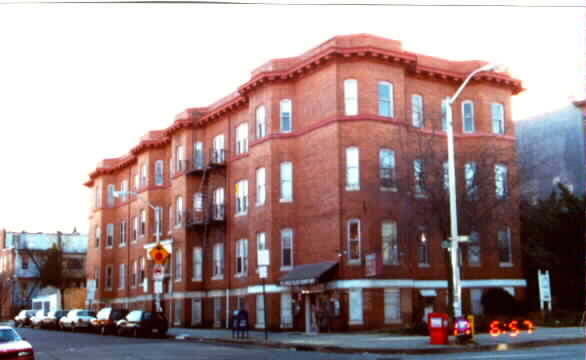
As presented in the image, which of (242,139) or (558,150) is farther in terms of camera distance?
(558,150)

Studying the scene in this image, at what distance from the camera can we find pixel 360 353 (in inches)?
990

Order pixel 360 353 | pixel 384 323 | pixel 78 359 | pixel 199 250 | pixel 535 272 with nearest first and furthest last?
pixel 78 359, pixel 360 353, pixel 384 323, pixel 535 272, pixel 199 250

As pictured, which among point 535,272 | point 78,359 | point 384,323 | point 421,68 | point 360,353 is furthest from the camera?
point 535,272

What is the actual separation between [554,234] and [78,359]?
29.5 meters

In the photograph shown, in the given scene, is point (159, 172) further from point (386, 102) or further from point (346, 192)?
point (386, 102)

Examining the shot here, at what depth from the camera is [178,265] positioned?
5241 cm

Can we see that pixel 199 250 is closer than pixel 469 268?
No

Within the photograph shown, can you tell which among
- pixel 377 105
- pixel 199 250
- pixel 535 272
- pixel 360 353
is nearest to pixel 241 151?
pixel 199 250

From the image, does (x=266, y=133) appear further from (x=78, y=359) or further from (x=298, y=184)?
(x=78, y=359)

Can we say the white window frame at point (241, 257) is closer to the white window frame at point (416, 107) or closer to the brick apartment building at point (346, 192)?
the brick apartment building at point (346, 192)

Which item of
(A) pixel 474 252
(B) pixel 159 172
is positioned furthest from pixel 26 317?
(A) pixel 474 252

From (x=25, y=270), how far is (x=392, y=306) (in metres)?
77.8

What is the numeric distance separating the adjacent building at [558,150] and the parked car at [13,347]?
132 feet

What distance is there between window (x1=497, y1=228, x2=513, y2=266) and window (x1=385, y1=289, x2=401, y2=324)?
7.93 metres
